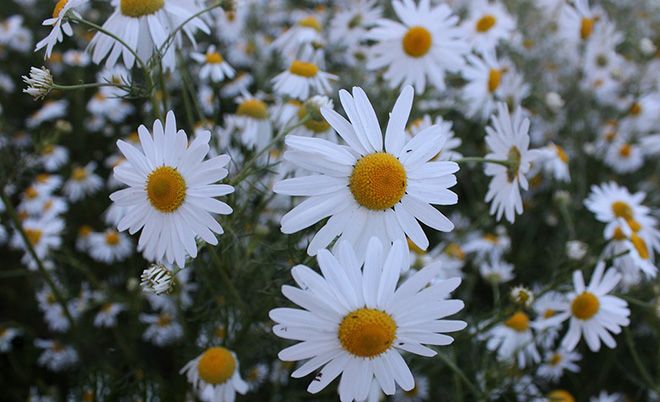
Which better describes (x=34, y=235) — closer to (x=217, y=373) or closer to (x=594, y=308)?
(x=217, y=373)

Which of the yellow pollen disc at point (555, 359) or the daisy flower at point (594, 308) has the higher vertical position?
the daisy flower at point (594, 308)

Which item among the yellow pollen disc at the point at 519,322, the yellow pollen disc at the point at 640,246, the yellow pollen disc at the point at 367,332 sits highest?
the yellow pollen disc at the point at 367,332

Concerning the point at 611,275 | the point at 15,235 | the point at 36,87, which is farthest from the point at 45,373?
the point at 611,275

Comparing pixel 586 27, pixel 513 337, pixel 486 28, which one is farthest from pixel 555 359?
pixel 586 27

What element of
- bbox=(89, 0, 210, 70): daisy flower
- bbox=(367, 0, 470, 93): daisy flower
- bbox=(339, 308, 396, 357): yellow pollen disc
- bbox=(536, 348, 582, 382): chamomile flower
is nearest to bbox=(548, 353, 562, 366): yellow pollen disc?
bbox=(536, 348, 582, 382): chamomile flower

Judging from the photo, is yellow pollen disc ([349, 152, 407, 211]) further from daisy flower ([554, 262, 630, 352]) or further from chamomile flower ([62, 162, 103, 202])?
chamomile flower ([62, 162, 103, 202])

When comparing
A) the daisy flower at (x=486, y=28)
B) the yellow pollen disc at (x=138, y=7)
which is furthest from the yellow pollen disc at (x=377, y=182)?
the daisy flower at (x=486, y=28)

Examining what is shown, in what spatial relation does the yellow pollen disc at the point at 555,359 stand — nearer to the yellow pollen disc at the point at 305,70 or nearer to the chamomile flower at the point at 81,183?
the yellow pollen disc at the point at 305,70
